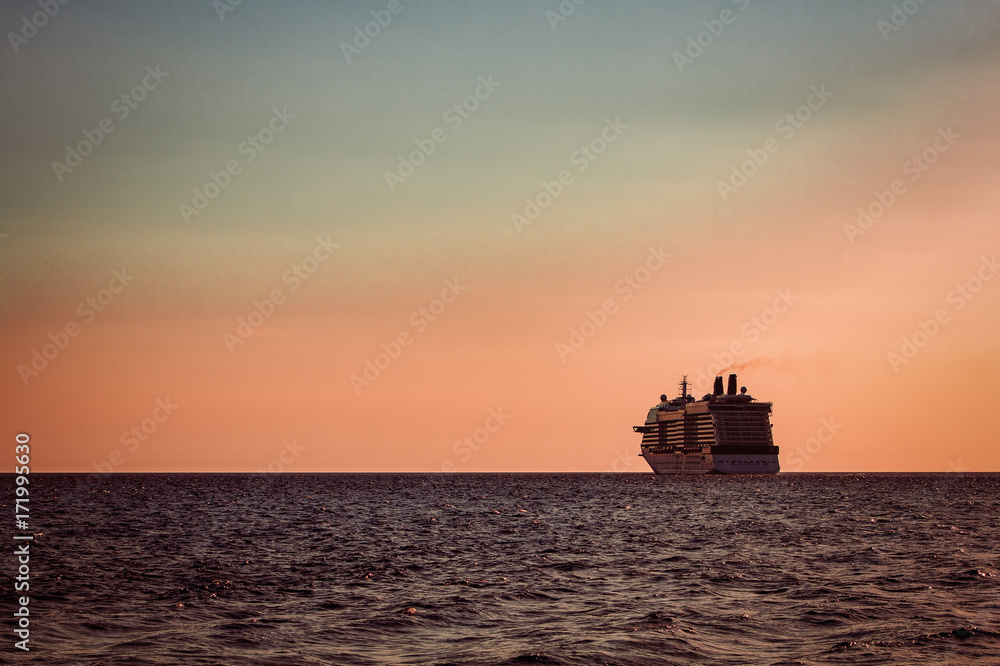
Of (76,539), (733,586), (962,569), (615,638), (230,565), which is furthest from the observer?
(76,539)

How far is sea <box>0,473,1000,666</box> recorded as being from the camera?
22125 millimetres

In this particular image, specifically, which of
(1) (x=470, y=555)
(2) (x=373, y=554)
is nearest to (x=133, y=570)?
(2) (x=373, y=554)

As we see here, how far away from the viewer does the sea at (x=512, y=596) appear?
22125mm

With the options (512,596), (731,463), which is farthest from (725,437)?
(512,596)

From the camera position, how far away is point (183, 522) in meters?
66.7

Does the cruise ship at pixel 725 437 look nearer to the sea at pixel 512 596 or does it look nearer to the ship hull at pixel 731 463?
the ship hull at pixel 731 463

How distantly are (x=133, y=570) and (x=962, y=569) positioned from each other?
32955 mm

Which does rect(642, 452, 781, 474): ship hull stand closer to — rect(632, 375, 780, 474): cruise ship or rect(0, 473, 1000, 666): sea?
rect(632, 375, 780, 474): cruise ship

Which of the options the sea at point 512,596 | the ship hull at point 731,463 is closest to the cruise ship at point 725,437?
the ship hull at point 731,463

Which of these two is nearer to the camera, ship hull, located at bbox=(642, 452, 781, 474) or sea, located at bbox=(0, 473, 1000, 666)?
sea, located at bbox=(0, 473, 1000, 666)

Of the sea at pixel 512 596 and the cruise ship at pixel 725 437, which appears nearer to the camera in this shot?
the sea at pixel 512 596

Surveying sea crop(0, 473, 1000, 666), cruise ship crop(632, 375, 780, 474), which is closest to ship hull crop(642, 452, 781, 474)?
cruise ship crop(632, 375, 780, 474)

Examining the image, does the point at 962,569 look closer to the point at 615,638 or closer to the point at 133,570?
the point at 615,638

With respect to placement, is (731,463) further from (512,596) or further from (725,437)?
(512,596)
